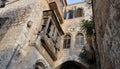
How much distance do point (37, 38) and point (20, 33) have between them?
121 cm

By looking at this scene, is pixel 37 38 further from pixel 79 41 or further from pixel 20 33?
pixel 79 41

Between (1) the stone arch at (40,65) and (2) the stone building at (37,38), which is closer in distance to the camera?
(2) the stone building at (37,38)

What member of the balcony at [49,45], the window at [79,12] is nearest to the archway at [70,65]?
the balcony at [49,45]

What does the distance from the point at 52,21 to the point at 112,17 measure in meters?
9.87

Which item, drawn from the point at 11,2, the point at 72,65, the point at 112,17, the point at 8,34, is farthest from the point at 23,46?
the point at 112,17

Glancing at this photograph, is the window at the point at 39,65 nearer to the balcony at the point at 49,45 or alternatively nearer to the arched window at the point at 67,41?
the balcony at the point at 49,45

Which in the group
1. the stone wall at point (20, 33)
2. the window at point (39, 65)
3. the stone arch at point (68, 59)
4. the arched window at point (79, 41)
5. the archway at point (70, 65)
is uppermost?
the stone wall at point (20, 33)

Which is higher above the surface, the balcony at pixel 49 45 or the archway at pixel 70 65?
the balcony at pixel 49 45

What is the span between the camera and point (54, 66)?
1284 centimetres

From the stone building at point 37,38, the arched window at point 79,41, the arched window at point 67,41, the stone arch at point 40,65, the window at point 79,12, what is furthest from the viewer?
the window at point 79,12

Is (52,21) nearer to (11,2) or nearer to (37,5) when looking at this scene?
(37,5)

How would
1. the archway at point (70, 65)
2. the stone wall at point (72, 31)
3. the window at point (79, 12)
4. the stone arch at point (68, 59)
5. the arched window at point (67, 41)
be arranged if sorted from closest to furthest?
the stone arch at point (68, 59), the archway at point (70, 65), the stone wall at point (72, 31), the arched window at point (67, 41), the window at point (79, 12)

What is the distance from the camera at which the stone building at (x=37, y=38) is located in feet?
32.5

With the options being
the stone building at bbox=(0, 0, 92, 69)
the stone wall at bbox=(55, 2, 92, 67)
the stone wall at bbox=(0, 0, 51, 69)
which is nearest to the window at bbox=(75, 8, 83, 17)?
the stone wall at bbox=(55, 2, 92, 67)
